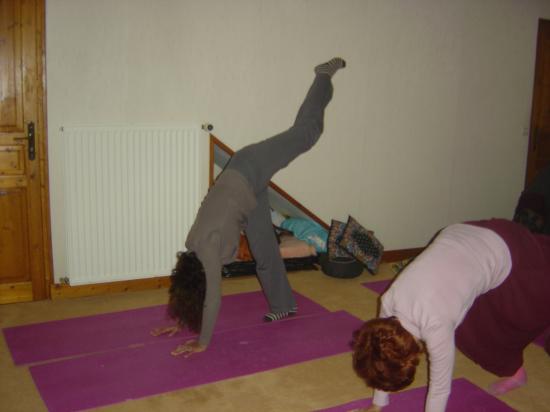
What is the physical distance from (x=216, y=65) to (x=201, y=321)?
1.83m

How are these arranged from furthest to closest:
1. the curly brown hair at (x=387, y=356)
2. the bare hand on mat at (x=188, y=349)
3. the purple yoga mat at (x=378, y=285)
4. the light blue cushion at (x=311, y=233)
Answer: the light blue cushion at (x=311, y=233) → the purple yoga mat at (x=378, y=285) → the bare hand on mat at (x=188, y=349) → the curly brown hair at (x=387, y=356)

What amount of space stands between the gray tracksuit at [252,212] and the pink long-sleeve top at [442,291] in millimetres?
887

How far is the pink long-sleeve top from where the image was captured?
179cm

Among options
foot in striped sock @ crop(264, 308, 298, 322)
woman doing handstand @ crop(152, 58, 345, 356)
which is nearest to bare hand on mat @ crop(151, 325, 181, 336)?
woman doing handstand @ crop(152, 58, 345, 356)

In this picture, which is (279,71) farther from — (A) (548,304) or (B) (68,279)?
(A) (548,304)

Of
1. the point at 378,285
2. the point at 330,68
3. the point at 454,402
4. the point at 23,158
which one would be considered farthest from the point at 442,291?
the point at 23,158

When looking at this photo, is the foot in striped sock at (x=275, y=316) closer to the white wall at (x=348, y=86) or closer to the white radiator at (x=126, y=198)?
the white radiator at (x=126, y=198)

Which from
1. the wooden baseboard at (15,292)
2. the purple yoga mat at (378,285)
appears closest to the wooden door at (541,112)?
the purple yoga mat at (378,285)

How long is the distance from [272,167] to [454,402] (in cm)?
138

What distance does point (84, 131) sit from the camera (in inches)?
133

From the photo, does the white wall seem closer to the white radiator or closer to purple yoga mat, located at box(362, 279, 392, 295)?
the white radiator

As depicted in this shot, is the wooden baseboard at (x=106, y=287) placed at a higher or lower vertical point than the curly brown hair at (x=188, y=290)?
lower

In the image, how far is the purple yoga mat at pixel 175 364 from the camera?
8.02 ft

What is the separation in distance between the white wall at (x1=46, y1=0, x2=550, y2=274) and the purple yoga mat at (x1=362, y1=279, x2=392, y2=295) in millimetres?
595
